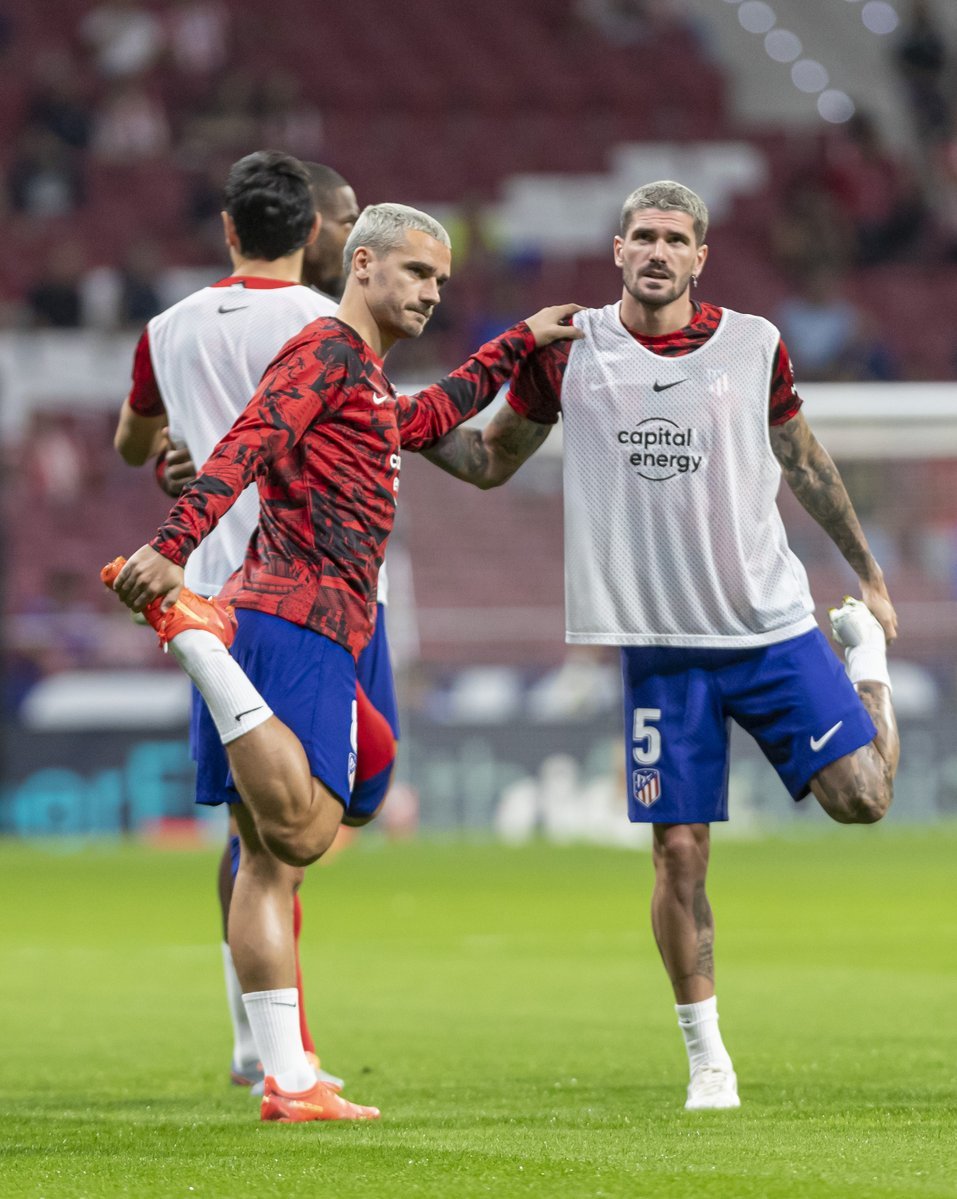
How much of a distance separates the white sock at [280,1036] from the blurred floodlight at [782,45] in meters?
22.9

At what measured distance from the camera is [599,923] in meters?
10.7

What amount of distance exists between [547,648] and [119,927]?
7.70 meters

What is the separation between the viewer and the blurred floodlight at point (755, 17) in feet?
86.3

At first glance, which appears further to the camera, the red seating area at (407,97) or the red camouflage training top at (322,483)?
the red seating area at (407,97)

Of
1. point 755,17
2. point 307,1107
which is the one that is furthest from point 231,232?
point 755,17

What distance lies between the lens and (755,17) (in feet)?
86.8

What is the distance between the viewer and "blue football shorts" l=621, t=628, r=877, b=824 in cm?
522

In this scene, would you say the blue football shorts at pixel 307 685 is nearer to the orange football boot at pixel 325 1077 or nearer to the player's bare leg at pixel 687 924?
the orange football boot at pixel 325 1077

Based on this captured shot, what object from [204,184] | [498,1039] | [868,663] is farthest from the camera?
[204,184]

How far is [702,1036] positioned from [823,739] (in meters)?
0.79

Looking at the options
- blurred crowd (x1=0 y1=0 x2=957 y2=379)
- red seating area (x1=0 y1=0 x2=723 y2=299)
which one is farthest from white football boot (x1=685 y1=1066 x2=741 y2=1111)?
red seating area (x1=0 y1=0 x2=723 y2=299)

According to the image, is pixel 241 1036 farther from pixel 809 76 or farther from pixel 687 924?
pixel 809 76

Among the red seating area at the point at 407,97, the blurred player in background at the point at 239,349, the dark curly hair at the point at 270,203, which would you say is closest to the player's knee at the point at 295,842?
the blurred player in background at the point at 239,349

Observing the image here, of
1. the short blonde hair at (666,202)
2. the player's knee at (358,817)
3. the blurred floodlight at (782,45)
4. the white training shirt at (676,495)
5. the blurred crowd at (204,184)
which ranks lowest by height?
the player's knee at (358,817)
